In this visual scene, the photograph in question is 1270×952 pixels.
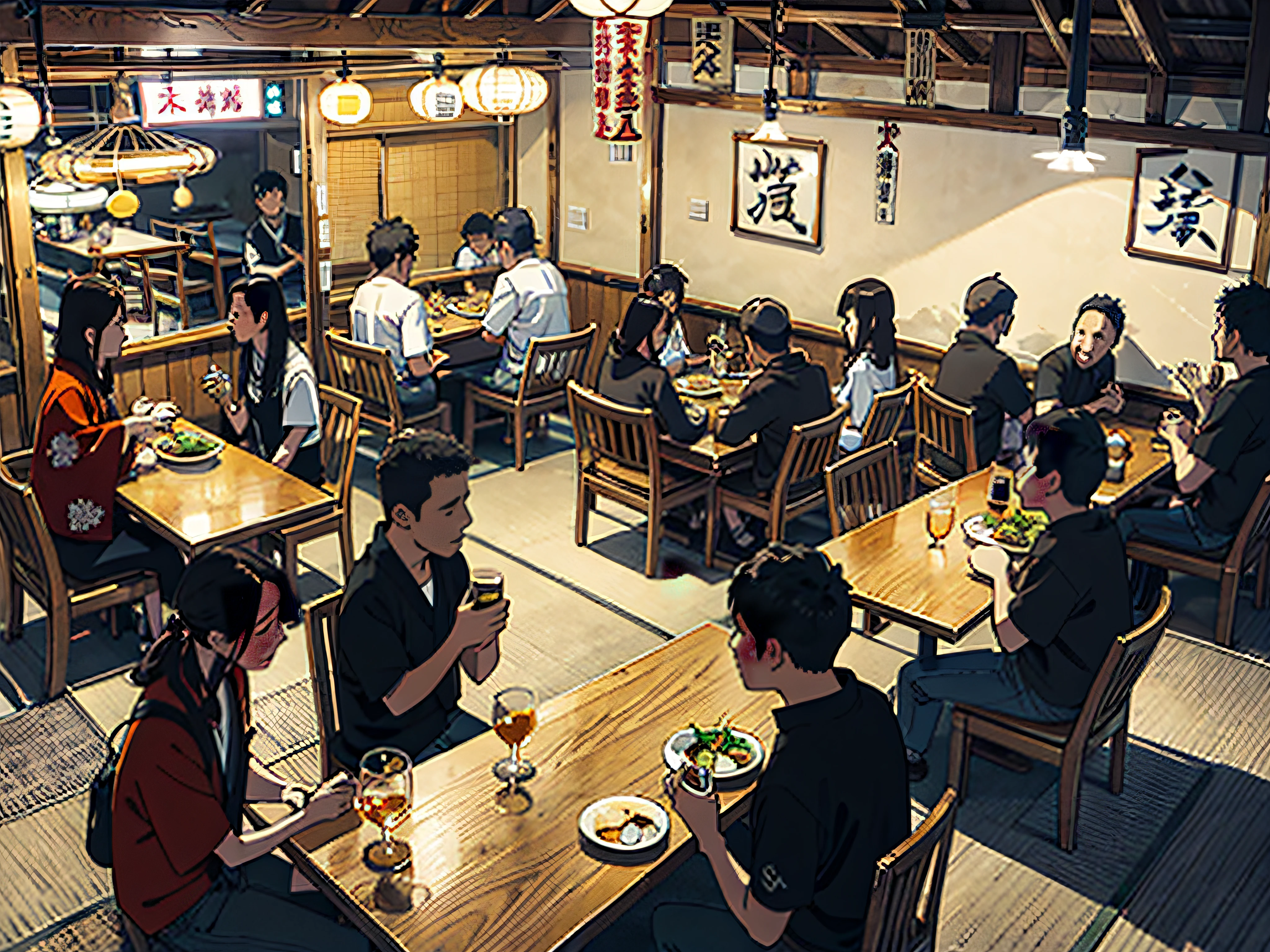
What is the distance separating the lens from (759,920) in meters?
3.31

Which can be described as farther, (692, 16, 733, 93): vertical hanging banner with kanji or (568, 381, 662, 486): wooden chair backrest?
(692, 16, 733, 93): vertical hanging banner with kanji

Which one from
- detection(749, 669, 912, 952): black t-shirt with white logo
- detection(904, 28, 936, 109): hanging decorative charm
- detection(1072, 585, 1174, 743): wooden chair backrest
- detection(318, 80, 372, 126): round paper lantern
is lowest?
detection(1072, 585, 1174, 743): wooden chair backrest

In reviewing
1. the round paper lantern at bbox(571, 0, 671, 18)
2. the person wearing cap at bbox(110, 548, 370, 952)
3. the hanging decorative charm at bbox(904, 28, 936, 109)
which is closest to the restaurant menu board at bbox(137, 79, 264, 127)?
the round paper lantern at bbox(571, 0, 671, 18)

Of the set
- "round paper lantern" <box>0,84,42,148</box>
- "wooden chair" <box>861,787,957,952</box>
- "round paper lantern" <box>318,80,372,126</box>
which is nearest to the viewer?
"wooden chair" <box>861,787,957,952</box>

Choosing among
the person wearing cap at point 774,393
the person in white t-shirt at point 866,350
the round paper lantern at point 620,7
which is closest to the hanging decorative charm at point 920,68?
the person in white t-shirt at point 866,350

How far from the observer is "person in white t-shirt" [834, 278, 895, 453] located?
768 centimetres

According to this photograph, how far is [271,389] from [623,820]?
4024mm

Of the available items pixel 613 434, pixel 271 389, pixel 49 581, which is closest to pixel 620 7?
pixel 613 434

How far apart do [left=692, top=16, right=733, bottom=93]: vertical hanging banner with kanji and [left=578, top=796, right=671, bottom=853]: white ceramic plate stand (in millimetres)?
7148

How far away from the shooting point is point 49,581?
582 cm

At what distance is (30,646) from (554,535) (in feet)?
10.3

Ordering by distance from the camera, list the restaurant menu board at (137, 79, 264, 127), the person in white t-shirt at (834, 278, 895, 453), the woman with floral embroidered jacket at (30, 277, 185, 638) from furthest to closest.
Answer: the restaurant menu board at (137, 79, 264, 127) < the person in white t-shirt at (834, 278, 895, 453) < the woman with floral embroidered jacket at (30, 277, 185, 638)

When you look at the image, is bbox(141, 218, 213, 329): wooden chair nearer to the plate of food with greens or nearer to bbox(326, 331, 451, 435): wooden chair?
bbox(326, 331, 451, 435): wooden chair

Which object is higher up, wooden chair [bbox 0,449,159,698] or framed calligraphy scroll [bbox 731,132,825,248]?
framed calligraphy scroll [bbox 731,132,825,248]
